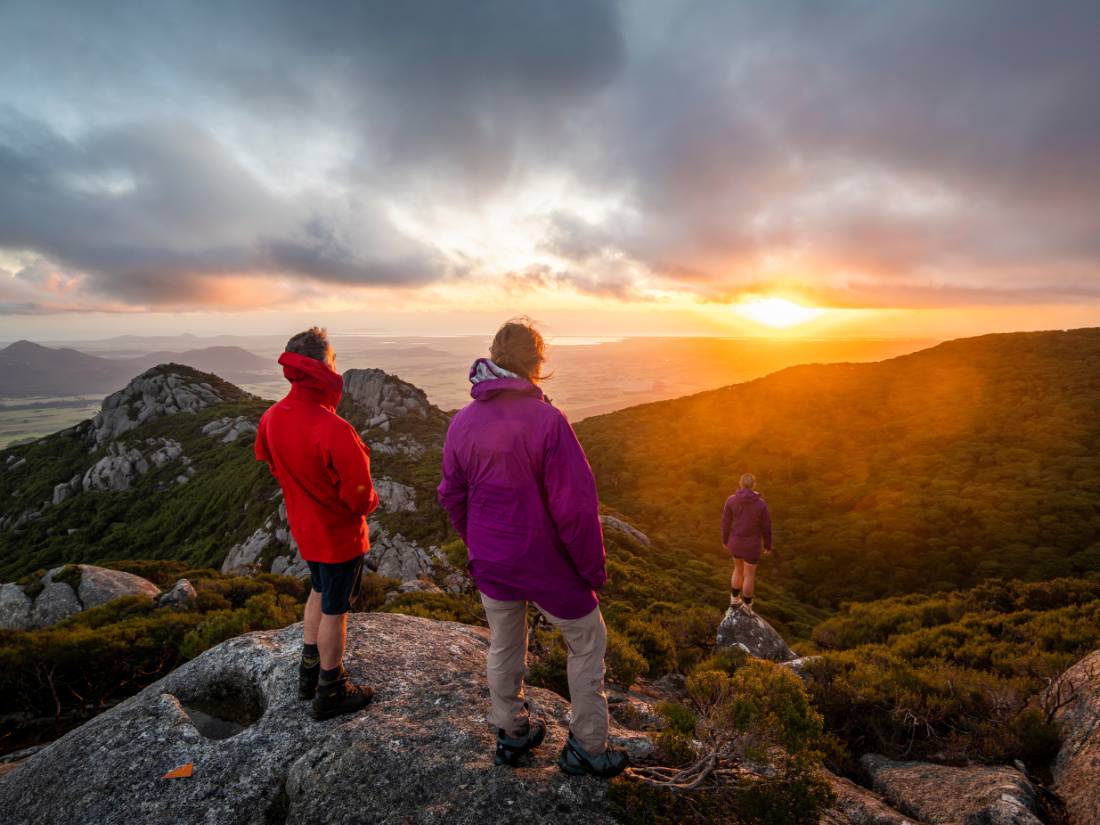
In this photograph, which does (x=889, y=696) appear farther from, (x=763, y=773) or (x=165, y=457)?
(x=165, y=457)

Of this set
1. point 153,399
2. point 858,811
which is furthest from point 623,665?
point 153,399

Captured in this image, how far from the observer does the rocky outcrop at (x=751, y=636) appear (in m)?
10.7

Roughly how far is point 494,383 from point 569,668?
2480 millimetres

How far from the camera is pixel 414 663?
5.65 meters

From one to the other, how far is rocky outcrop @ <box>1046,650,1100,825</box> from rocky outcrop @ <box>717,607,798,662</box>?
5054 millimetres

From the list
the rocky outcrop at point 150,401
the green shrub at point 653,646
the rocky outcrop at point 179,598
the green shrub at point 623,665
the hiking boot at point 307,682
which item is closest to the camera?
the hiking boot at point 307,682

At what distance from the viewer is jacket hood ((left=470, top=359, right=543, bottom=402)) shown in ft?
12.0

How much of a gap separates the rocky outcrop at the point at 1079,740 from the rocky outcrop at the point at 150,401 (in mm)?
87778

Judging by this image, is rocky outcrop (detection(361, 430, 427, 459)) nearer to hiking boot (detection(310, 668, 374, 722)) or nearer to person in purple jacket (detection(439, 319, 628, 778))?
hiking boot (detection(310, 668, 374, 722))

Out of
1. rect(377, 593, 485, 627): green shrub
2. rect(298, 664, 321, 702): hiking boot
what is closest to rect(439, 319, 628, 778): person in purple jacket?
rect(298, 664, 321, 702): hiking boot

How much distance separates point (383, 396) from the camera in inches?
2269

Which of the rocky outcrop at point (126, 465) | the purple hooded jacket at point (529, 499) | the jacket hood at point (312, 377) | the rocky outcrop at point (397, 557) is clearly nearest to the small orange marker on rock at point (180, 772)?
the purple hooded jacket at point (529, 499)

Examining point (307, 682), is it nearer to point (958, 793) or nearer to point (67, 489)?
point (958, 793)

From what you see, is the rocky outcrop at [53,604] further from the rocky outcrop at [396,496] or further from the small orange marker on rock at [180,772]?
the rocky outcrop at [396,496]
